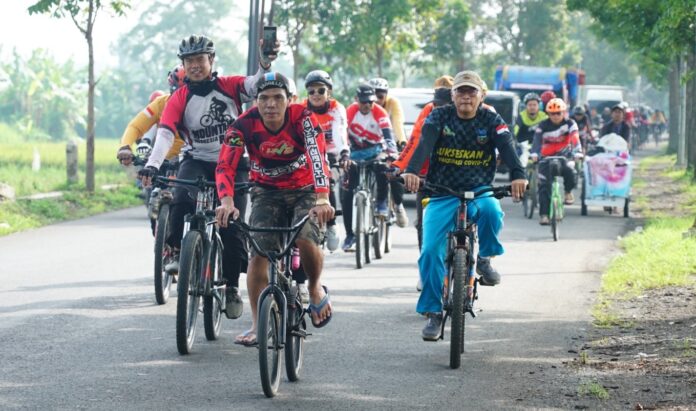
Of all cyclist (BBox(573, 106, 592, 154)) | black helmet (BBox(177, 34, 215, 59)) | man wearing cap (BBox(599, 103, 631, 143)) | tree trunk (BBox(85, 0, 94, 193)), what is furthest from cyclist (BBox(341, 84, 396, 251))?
tree trunk (BBox(85, 0, 94, 193))

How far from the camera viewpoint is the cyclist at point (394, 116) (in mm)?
15430

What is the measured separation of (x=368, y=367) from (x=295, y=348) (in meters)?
0.69

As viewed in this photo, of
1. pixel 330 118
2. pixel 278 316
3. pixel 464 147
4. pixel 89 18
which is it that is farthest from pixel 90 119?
pixel 278 316

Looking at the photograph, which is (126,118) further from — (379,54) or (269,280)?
(269,280)

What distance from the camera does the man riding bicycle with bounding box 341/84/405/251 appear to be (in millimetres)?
14758

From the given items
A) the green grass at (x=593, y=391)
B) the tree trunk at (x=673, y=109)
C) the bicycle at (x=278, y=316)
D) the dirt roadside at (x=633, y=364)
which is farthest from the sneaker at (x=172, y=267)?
the tree trunk at (x=673, y=109)

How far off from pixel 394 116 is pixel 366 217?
1.60 meters

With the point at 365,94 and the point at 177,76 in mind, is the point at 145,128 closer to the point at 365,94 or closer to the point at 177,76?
the point at 177,76

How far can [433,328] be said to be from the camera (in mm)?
9055

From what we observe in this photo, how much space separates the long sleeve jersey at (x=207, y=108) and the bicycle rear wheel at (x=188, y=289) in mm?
1139

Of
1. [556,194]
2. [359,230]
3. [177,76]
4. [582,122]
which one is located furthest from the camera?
[582,122]

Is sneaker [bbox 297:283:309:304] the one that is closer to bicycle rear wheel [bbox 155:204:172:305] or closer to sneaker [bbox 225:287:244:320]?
sneaker [bbox 225:287:244:320]

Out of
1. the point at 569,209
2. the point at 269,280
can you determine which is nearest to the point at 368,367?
the point at 269,280

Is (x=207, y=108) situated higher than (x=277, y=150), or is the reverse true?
(x=207, y=108)
